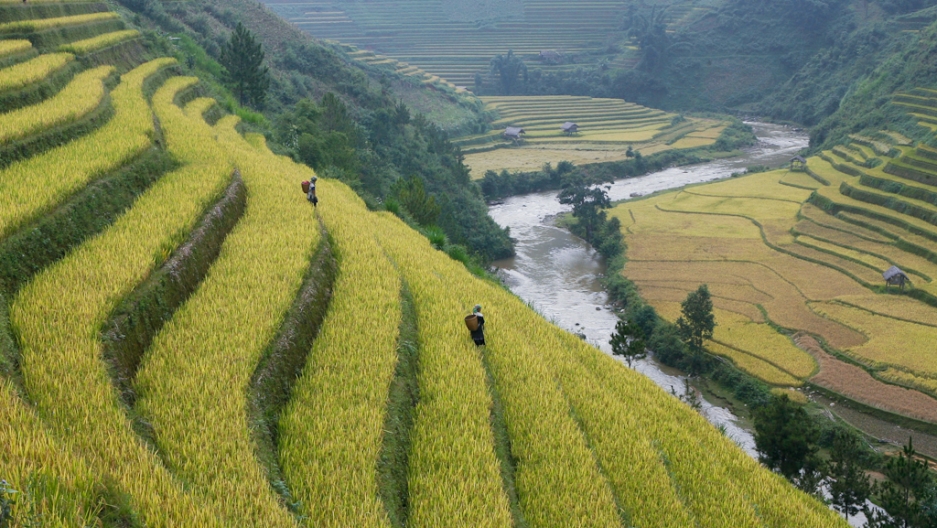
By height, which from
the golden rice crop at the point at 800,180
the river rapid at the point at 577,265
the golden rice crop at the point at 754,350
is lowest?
the river rapid at the point at 577,265

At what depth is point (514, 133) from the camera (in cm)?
7062

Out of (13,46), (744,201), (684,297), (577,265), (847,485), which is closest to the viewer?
(847,485)

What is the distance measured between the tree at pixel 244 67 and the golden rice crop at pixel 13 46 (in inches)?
478

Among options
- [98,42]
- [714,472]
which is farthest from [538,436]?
[98,42]

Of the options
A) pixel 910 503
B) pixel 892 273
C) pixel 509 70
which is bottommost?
pixel 509 70

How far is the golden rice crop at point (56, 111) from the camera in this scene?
10.8 meters

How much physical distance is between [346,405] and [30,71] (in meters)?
13.2

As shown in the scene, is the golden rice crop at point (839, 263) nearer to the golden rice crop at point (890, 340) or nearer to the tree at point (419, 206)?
the golden rice crop at point (890, 340)

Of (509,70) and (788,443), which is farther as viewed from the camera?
(509,70)

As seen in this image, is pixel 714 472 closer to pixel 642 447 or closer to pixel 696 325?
pixel 642 447

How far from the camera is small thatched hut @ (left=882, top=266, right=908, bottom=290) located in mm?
28094

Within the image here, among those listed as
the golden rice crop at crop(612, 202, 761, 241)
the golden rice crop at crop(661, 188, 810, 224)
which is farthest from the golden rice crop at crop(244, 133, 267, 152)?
the golden rice crop at crop(661, 188, 810, 224)

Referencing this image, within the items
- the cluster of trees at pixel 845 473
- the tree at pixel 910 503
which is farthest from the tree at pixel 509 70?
the tree at pixel 910 503

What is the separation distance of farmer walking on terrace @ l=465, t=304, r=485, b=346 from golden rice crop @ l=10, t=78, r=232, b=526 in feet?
13.1
